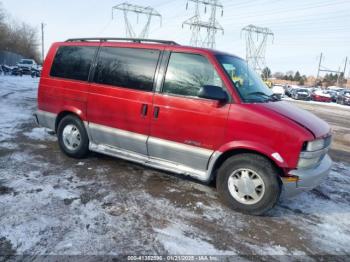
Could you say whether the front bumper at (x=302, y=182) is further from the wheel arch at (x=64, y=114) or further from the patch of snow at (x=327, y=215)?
the wheel arch at (x=64, y=114)

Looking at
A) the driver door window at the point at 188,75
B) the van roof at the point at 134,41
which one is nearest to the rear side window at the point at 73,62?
the van roof at the point at 134,41

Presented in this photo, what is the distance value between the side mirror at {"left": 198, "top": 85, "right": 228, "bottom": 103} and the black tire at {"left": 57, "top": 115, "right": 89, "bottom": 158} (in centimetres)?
248

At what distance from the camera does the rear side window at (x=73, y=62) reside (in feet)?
17.9

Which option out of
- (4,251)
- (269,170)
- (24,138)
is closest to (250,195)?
(269,170)

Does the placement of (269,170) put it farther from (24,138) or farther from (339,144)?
(339,144)

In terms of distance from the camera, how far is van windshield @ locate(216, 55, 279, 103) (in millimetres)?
4328

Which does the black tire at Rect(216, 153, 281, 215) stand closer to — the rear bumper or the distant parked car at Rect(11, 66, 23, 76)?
the rear bumper

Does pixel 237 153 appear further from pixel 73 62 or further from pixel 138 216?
pixel 73 62

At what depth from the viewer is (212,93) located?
4.04m

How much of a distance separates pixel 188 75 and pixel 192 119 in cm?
64

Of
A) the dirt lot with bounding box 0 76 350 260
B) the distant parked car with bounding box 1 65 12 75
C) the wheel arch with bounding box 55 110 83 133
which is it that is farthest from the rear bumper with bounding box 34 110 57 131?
the distant parked car with bounding box 1 65 12 75

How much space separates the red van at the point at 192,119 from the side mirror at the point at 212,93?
1cm

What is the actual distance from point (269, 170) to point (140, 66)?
7.94 ft

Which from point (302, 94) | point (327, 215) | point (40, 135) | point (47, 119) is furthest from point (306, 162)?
point (302, 94)
